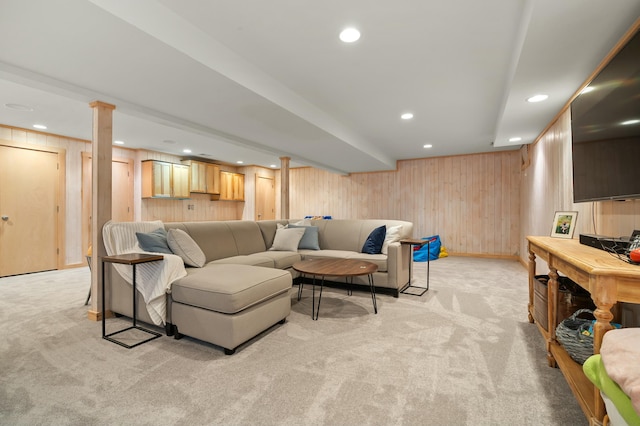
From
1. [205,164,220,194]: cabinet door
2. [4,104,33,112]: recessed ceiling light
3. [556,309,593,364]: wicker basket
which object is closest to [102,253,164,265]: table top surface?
[556,309,593,364]: wicker basket

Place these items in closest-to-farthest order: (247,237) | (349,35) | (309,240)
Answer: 1. (349,35)
2. (247,237)
3. (309,240)

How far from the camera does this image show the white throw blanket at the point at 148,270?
2.46 meters

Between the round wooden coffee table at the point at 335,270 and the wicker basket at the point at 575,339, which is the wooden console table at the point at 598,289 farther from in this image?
the round wooden coffee table at the point at 335,270

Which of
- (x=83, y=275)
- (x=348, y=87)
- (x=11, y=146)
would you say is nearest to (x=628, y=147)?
(x=348, y=87)

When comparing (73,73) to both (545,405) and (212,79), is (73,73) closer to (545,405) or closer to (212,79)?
(212,79)

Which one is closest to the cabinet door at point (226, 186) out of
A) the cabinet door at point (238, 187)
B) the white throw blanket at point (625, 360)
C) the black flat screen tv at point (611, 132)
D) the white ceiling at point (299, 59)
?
the cabinet door at point (238, 187)

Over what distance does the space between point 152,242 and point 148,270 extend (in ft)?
1.19

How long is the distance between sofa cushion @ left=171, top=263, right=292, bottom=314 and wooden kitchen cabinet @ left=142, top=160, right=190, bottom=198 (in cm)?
448

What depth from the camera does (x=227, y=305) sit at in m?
2.13

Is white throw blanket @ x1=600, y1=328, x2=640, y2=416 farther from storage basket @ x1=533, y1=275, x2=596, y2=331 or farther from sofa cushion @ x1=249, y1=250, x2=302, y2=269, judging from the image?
sofa cushion @ x1=249, y1=250, x2=302, y2=269

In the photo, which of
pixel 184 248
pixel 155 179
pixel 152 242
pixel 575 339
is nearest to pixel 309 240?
pixel 184 248

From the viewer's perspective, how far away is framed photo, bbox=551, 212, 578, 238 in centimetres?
246

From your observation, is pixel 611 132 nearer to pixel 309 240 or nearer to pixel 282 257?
pixel 282 257

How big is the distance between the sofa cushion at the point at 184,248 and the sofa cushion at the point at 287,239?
4.51 ft
